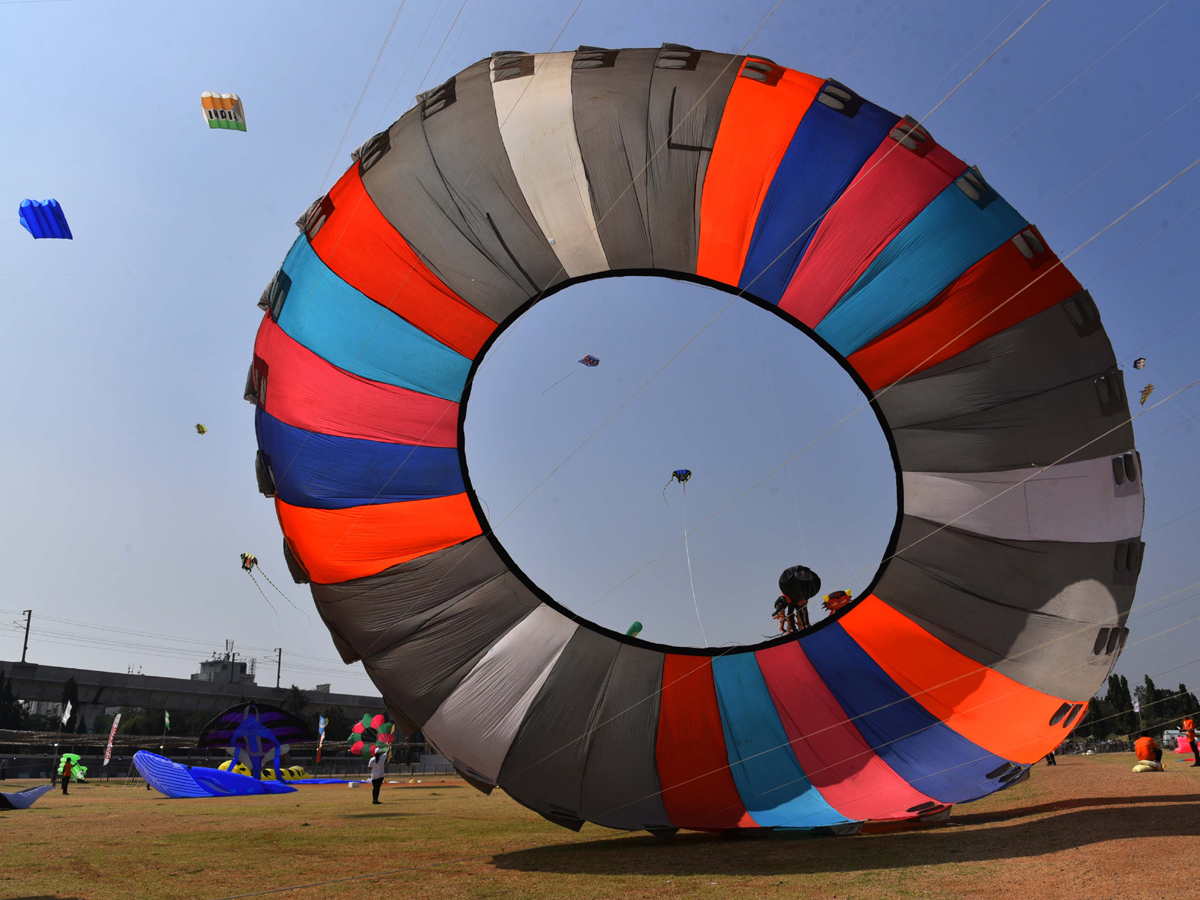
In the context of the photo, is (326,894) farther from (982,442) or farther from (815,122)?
(815,122)

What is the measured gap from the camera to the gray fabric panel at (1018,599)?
6043mm

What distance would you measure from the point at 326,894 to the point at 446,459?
3201 millimetres

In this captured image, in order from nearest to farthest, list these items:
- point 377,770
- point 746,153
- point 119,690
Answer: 1. point 746,153
2. point 377,770
3. point 119,690

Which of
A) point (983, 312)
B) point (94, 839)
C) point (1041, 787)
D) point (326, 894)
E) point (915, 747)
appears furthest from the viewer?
point (1041, 787)

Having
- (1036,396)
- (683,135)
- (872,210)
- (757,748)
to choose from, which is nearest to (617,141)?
(683,135)

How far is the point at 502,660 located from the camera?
21.6 ft

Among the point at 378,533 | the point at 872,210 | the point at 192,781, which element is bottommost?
the point at 192,781

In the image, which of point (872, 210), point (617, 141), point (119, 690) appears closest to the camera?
point (872, 210)

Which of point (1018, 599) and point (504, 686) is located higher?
point (1018, 599)

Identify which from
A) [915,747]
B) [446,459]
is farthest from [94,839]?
[915,747]

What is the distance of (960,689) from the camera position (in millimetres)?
6289

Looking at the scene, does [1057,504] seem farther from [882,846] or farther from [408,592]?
[408,592]

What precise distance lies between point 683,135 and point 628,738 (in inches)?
187

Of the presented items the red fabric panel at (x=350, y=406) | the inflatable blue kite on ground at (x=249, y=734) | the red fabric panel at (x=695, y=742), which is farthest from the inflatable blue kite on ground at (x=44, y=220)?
the inflatable blue kite on ground at (x=249, y=734)
